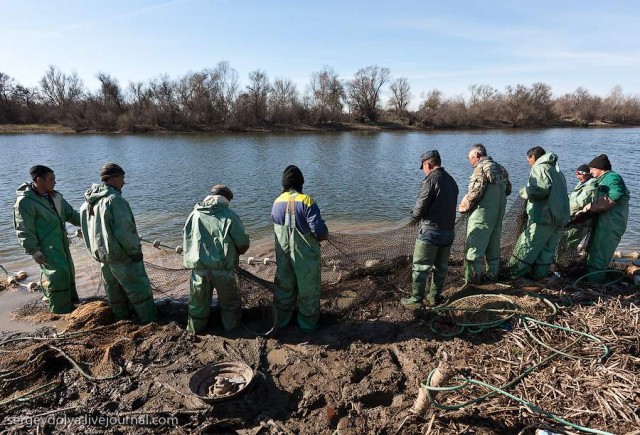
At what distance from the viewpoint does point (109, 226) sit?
454cm

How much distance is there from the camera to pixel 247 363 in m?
4.11

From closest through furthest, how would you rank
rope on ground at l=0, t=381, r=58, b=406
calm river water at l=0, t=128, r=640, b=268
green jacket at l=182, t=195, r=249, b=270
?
rope on ground at l=0, t=381, r=58, b=406 < green jacket at l=182, t=195, r=249, b=270 < calm river water at l=0, t=128, r=640, b=268

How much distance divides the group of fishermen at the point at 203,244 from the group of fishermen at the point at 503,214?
146 cm

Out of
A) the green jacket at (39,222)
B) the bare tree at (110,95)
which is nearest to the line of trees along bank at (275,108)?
the bare tree at (110,95)

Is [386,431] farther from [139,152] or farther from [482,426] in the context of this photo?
[139,152]

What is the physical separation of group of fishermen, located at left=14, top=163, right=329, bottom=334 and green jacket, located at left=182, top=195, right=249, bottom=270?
1 cm

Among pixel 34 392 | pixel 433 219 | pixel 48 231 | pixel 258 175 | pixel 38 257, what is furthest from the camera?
pixel 258 175

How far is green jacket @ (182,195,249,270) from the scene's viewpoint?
14.2ft

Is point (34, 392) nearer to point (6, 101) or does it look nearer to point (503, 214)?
point (503, 214)

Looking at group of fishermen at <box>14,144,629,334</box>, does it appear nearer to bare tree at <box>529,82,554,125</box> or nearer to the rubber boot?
the rubber boot

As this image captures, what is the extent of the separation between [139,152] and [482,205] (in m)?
30.3

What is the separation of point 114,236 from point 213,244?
123cm

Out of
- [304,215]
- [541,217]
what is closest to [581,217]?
[541,217]

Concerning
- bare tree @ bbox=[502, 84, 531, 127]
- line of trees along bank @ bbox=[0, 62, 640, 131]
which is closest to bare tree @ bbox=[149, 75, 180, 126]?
line of trees along bank @ bbox=[0, 62, 640, 131]
